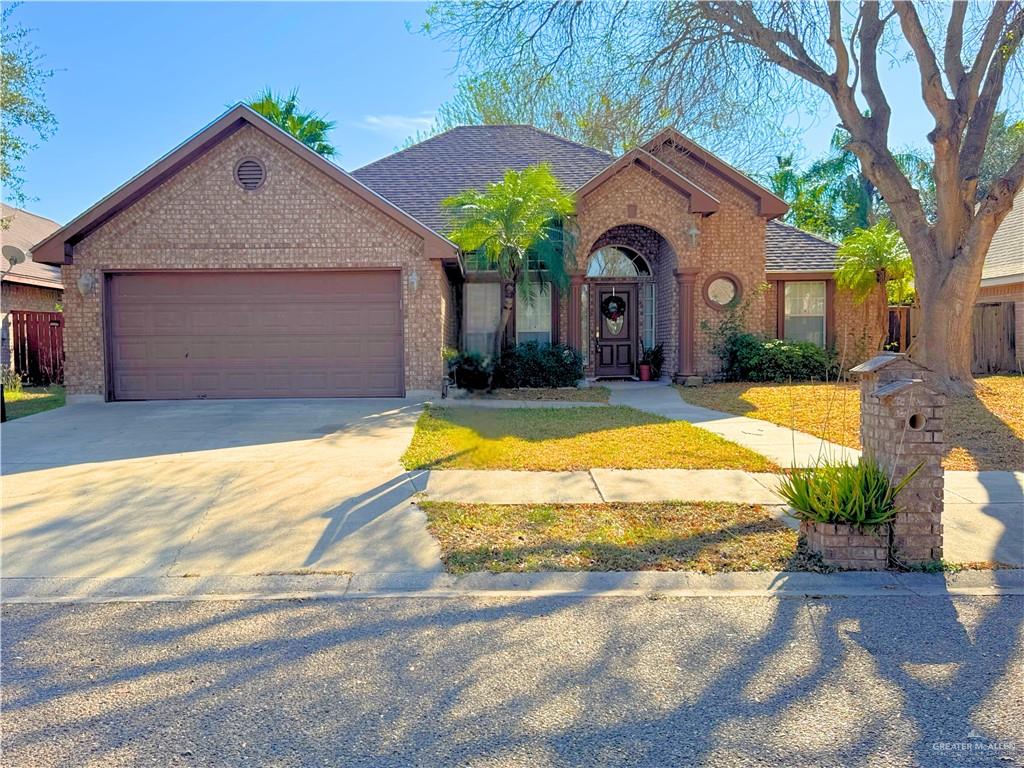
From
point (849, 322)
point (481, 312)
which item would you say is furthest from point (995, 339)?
point (481, 312)

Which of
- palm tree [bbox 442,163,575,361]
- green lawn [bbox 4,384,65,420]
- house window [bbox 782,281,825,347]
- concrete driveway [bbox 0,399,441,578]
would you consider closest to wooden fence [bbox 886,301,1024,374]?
house window [bbox 782,281,825,347]

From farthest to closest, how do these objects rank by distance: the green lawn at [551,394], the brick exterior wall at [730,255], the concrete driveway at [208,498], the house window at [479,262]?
the brick exterior wall at [730,255]
the house window at [479,262]
the green lawn at [551,394]
the concrete driveway at [208,498]

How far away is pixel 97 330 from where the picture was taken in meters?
12.7

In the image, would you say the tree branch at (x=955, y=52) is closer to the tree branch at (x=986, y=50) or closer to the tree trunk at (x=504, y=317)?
the tree branch at (x=986, y=50)

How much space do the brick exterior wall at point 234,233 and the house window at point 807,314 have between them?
10.1 meters

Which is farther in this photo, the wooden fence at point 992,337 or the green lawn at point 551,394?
the wooden fence at point 992,337

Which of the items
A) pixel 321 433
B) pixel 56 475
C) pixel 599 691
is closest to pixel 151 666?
pixel 599 691

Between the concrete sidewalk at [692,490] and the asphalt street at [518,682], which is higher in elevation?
the concrete sidewalk at [692,490]

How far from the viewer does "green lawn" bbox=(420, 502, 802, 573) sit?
488 cm

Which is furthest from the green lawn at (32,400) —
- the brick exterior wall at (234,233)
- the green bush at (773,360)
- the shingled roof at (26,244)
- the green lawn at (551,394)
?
the green bush at (773,360)

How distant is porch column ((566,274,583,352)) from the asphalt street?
11937 mm

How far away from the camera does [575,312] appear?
52.4 ft

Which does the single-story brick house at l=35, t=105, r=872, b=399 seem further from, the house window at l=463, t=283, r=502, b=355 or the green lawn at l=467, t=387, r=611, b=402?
the house window at l=463, t=283, r=502, b=355

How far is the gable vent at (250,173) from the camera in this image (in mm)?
12789
